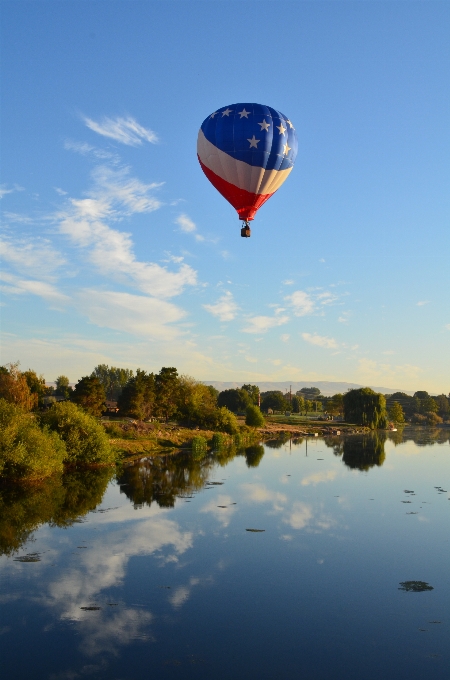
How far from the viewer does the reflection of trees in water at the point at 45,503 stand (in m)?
22.4

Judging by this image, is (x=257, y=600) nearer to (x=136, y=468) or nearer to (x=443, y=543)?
(x=443, y=543)

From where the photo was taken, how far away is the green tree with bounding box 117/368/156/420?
64312mm

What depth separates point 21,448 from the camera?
29.7 metres

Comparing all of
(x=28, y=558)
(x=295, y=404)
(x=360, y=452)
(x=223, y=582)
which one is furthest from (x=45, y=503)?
(x=295, y=404)

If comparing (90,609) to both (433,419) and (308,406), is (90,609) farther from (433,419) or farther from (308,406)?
(308,406)

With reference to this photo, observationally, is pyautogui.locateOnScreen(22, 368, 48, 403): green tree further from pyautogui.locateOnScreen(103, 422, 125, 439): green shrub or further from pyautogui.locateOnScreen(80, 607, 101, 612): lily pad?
pyautogui.locateOnScreen(80, 607, 101, 612): lily pad

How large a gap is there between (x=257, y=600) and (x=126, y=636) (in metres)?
4.07

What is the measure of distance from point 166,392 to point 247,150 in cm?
4610

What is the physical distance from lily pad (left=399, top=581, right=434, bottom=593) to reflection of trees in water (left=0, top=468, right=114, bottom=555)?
43.1 feet

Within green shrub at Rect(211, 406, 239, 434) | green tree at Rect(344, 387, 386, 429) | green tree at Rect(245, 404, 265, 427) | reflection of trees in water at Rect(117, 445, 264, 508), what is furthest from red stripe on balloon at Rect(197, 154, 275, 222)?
green tree at Rect(344, 387, 386, 429)

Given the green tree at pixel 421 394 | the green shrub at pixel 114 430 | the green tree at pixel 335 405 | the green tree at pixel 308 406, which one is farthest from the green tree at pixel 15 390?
the green tree at pixel 421 394

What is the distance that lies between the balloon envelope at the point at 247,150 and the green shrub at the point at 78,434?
18.4 meters

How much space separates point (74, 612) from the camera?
48.1 ft

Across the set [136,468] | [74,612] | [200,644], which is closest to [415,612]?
[200,644]
